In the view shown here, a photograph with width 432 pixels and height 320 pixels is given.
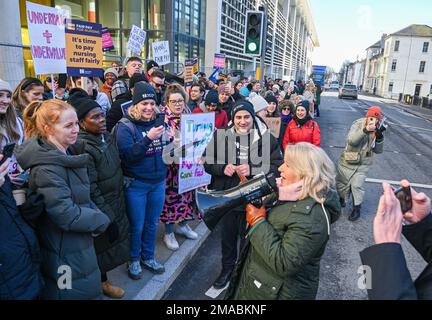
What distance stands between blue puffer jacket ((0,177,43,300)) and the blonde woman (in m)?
1.37

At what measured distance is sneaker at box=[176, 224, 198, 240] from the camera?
Result: 4410 mm

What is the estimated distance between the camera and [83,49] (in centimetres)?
436

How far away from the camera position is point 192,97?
6.46 metres

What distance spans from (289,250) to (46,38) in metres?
3.70

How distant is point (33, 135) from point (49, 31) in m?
2.11

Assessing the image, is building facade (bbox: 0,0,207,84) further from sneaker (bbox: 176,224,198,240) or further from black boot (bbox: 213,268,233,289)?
black boot (bbox: 213,268,233,289)

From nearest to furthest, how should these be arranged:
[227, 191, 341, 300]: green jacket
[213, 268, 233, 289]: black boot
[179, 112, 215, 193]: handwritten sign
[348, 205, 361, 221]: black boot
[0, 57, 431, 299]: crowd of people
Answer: [227, 191, 341, 300]: green jacket < [0, 57, 431, 299]: crowd of people < [213, 268, 233, 289]: black boot < [179, 112, 215, 193]: handwritten sign < [348, 205, 361, 221]: black boot

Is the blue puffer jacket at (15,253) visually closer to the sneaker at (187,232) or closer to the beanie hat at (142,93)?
the beanie hat at (142,93)

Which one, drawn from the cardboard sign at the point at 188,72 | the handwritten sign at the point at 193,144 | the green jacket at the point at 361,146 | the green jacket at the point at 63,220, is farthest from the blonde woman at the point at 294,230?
the cardboard sign at the point at 188,72

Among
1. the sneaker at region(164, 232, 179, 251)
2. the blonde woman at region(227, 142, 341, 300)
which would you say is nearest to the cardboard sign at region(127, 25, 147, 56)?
the sneaker at region(164, 232, 179, 251)

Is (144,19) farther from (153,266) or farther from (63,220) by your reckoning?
(63,220)

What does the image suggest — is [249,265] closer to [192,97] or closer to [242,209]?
[242,209]

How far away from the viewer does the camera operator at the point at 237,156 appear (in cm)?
328

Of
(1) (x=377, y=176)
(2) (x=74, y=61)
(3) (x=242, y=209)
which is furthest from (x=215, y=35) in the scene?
(3) (x=242, y=209)
